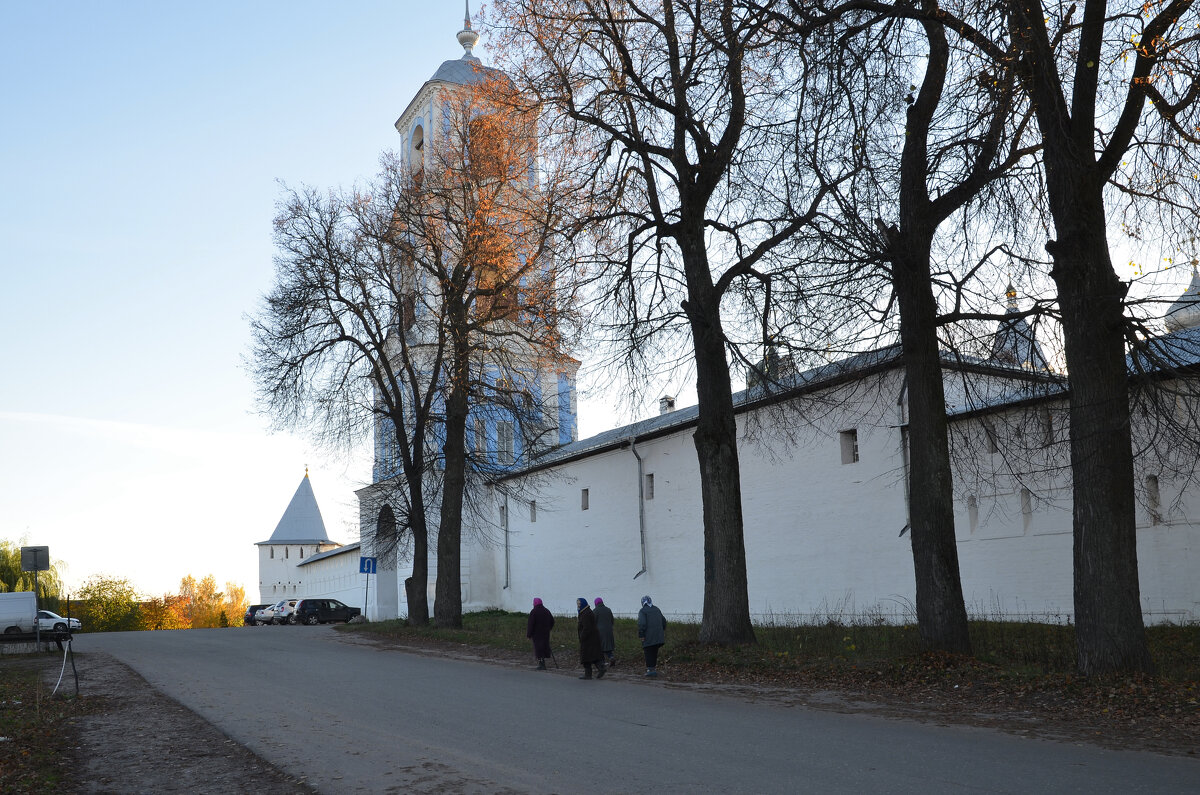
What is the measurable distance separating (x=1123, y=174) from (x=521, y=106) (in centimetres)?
1047

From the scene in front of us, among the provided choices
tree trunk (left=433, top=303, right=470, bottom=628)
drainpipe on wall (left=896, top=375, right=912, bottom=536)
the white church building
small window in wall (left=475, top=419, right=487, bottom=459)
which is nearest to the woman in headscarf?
the white church building

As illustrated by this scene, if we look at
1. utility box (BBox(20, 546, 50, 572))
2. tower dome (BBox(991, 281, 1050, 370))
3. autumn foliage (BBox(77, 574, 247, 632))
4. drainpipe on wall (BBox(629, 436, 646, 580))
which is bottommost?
autumn foliage (BBox(77, 574, 247, 632))

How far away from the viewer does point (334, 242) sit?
30.1 m

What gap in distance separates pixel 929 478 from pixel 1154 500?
6.96 metres

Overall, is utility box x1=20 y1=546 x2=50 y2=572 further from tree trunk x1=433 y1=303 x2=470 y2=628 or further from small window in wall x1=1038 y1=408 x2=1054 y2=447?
small window in wall x1=1038 y1=408 x2=1054 y2=447

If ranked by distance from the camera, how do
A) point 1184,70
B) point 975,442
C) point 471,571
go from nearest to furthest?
point 1184,70 < point 975,442 < point 471,571

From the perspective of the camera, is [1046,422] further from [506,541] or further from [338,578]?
[338,578]

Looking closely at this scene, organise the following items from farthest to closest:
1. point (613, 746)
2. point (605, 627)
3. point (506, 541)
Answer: point (506, 541)
point (605, 627)
point (613, 746)

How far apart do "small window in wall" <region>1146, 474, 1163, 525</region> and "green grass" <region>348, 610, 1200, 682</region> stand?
1996 millimetres

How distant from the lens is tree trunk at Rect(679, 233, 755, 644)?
18.2m

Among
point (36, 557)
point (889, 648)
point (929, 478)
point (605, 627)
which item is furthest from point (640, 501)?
point (929, 478)

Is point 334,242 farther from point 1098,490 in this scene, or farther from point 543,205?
point 1098,490

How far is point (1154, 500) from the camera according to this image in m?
18.8

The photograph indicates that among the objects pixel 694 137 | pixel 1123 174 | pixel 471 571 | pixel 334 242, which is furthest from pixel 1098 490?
pixel 471 571
